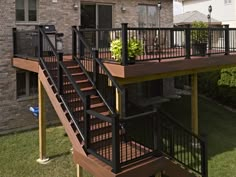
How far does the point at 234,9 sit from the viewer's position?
2744 centimetres

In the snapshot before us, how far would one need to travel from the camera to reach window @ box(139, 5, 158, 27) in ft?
50.9

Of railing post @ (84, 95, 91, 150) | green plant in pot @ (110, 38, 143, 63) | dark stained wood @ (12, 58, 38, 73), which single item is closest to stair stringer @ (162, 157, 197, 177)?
railing post @ (84, 95, 91, 150)

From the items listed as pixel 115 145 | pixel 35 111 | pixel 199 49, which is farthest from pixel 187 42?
pixel 35 111

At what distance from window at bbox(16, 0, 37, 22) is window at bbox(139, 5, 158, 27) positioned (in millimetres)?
5164

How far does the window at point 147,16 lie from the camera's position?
15508mm

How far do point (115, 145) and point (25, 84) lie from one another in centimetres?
739

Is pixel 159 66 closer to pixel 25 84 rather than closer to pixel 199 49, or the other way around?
pixel 199 49

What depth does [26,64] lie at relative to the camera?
10.6 metres

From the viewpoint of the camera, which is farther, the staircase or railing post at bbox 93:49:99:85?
railing post at bbox 93:49:99:85

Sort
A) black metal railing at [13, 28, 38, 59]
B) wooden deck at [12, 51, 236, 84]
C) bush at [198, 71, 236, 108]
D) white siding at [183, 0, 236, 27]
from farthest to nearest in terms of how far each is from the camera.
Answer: white siding at [183, 0, 236, 27], bush at [198, 71, 236, 108], black metal railing at [13, 28, 38, 59], wooden deck at [12, 51, 236, 84]

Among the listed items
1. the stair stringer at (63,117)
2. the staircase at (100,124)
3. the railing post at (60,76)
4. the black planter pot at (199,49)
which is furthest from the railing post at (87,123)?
the black planter pot at (199,49)

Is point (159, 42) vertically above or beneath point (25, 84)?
above

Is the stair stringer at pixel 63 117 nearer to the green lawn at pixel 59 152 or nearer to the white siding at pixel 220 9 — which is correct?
the green lawn at pixel 59 152

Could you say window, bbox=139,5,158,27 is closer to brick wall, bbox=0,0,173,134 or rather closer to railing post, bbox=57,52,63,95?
brick wall, bbox=0,0,173,134
